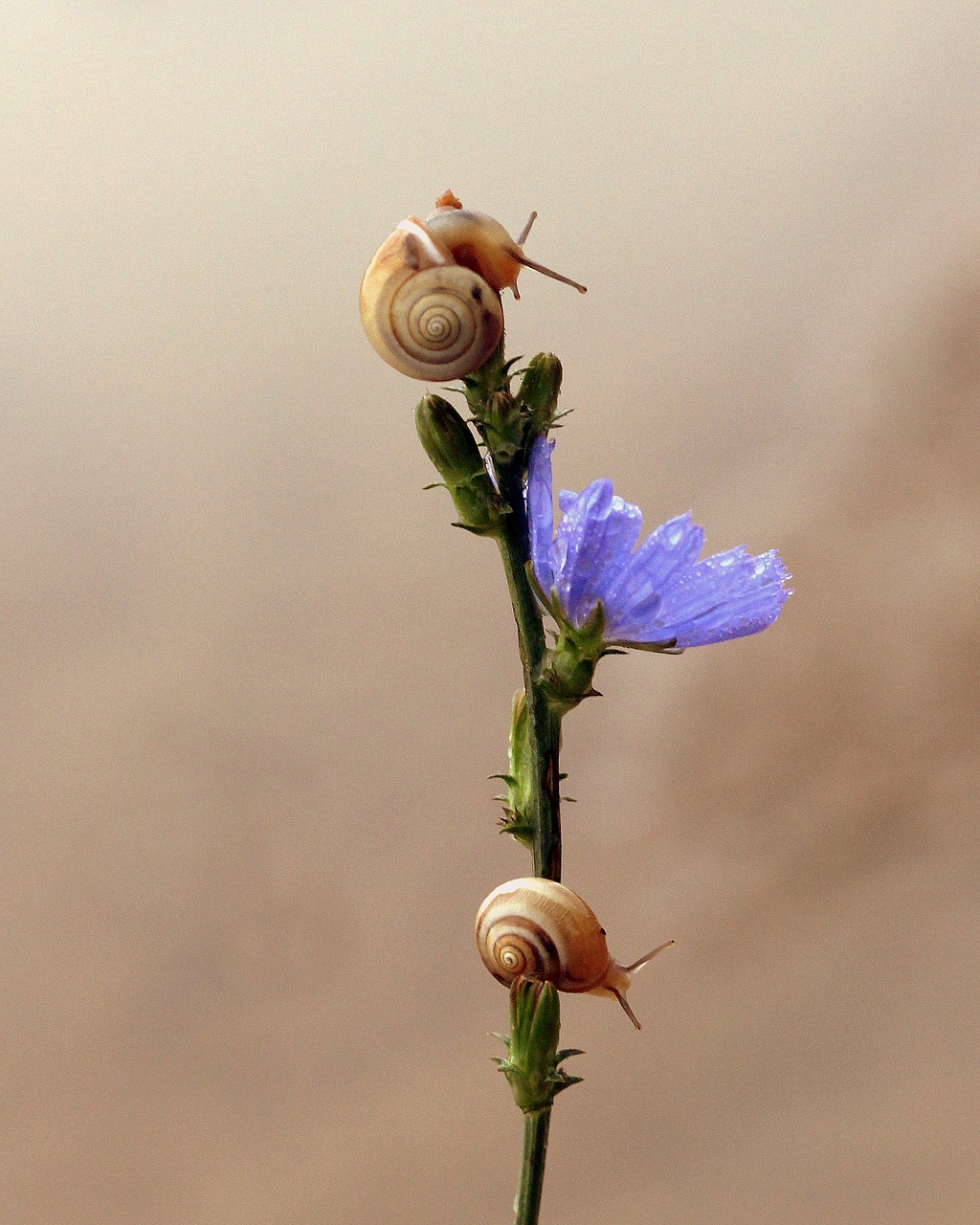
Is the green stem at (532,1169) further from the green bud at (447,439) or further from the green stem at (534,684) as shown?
the green bud at (447,439)

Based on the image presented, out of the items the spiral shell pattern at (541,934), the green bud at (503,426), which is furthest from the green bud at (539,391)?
the spiral shell pattern at (541,934)

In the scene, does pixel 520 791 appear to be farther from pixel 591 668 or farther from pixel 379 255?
pixel 379 255

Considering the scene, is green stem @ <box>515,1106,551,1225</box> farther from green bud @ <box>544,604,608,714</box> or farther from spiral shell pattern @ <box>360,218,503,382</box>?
spiral shell pattern @ <box>360,218,503,382</box>

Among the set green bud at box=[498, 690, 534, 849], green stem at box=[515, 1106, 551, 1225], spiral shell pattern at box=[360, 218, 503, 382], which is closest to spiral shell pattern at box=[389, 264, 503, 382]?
spiral shell pattern at box=[360, 218, 503, 382]

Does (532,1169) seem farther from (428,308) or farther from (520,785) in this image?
(428,308)

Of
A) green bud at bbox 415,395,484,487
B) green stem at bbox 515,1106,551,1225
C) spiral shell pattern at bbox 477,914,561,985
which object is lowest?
green stem at bbox 515,1106,551,1225

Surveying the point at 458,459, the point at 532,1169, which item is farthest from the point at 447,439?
the point at 532,1169
